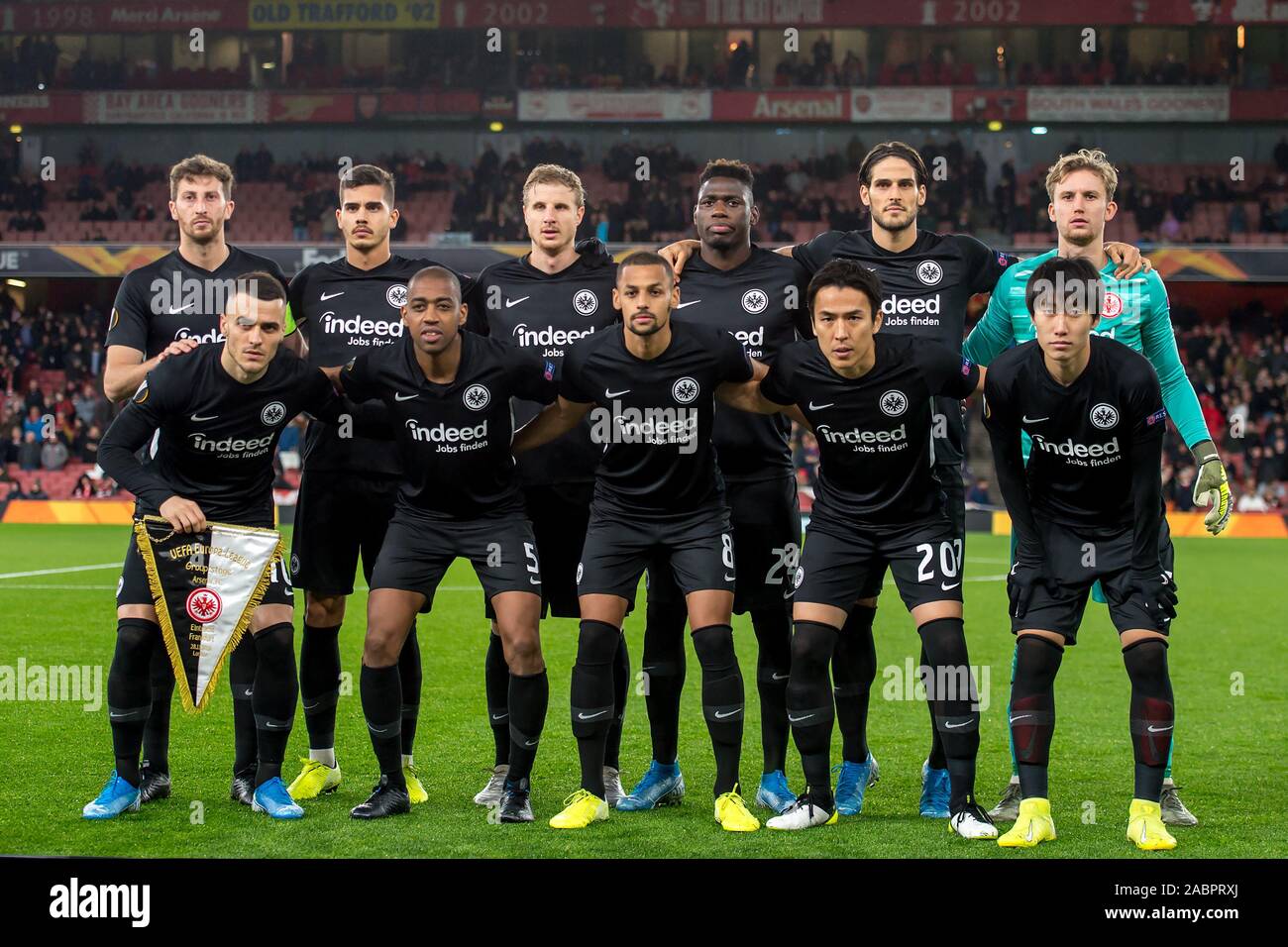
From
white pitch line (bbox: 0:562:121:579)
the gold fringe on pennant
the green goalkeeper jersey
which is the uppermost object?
the green goalkeeper jersey

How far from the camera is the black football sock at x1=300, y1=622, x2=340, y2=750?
627cm

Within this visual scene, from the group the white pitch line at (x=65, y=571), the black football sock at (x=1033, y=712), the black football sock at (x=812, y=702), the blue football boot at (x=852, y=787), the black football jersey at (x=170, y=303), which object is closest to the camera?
the black football sock at (x=1033, y=712)

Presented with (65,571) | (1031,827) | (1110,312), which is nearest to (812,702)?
(1031,827)

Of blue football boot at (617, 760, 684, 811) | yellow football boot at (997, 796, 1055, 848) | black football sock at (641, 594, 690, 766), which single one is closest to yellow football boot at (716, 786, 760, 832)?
blue football boot at (617, 760, 684, 811)

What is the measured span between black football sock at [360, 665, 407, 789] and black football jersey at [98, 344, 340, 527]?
828mm

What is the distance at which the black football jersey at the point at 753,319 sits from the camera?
6.14m

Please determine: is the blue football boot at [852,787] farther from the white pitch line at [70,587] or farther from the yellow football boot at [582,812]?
the white pitch line at [70,587]

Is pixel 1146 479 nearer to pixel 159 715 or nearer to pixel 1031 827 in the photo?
pixel 1031 827

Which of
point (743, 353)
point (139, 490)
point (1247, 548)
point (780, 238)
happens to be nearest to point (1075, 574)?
point (743, 353)

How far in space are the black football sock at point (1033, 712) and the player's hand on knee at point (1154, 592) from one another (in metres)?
0.35

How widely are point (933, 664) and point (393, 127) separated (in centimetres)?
3360

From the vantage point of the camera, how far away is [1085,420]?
17.6 feet

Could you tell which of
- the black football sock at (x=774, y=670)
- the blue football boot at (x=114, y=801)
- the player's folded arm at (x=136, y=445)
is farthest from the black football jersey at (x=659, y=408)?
the blue football boot at (x=114, y=801)

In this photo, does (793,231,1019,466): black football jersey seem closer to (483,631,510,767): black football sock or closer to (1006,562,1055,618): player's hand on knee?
(1006,562,1055,618): player's hand on knee
